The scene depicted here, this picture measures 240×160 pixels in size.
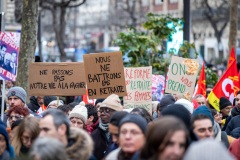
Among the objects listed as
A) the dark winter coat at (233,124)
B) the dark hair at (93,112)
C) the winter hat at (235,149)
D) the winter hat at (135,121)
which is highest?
the winter hat at (135,121)

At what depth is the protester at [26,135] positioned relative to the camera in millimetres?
8711

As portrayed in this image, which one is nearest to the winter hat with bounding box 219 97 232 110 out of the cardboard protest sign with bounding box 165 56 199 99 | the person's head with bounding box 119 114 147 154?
the cardboard protest sign with bounding box 165 56 199 99

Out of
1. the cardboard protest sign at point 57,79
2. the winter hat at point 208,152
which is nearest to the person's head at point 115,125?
the winter hat at point 208,152

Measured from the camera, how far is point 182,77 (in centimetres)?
1555

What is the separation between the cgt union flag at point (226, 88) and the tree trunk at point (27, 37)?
367 centimetres

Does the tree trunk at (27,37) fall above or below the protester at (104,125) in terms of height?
above

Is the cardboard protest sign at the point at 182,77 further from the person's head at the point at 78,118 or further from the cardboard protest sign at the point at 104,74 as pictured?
the person's head at the point at 78,118

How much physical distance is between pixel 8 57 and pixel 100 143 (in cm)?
470

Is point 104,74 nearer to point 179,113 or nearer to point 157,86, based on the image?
point 157,86

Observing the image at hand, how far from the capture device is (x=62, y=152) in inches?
249

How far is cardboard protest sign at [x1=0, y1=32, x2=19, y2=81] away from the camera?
1466 cm

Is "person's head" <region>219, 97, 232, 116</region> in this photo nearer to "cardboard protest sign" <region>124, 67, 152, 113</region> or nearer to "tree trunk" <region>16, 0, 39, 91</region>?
"cardboard protest sign" <region>124, 67, 152, 113</region>

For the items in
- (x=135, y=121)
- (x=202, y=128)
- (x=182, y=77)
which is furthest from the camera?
(x=182, y=77)

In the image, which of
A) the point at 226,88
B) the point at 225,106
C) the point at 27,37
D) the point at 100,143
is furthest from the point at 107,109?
the point at 27,37
